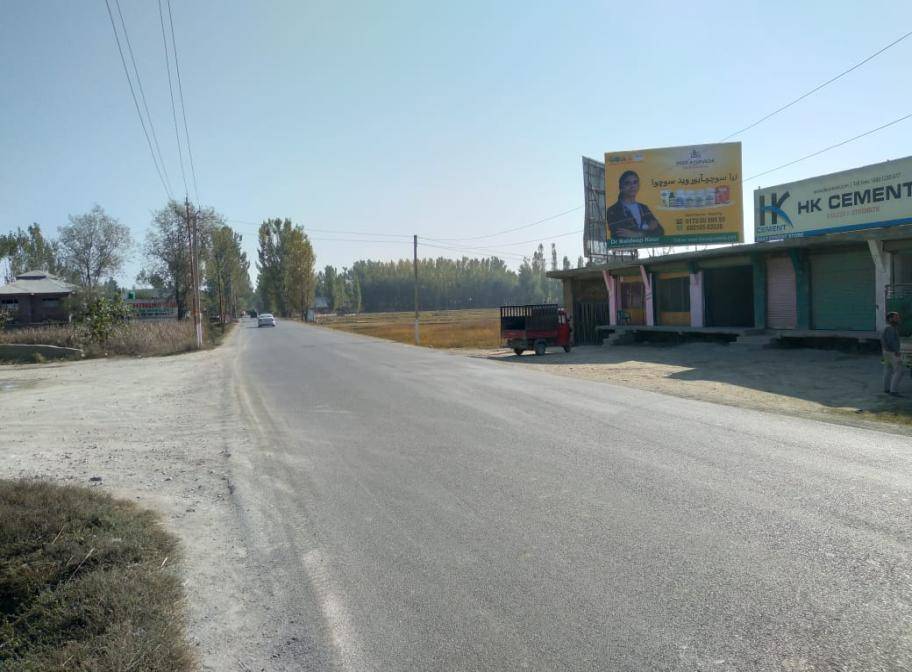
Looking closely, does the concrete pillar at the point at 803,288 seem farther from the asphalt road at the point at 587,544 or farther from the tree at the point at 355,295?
the tree at the point at 355,295

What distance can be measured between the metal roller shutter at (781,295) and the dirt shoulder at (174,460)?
62.1 feet

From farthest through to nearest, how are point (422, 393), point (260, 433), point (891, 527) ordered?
point (422, 393) → point (260, 433) → point (891, 527)

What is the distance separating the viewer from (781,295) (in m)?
24.2

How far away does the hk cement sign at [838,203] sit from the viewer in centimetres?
2108

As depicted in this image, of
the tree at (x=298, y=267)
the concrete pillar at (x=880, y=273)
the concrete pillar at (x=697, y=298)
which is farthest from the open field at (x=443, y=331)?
the tree at (x=298, y=267)

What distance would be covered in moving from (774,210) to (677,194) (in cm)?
742

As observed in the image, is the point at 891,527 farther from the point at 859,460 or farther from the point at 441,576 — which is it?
the point at 441,576

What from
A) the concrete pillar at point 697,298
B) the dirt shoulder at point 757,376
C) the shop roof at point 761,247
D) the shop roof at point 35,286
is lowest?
the dirt shoulder at point 757,376

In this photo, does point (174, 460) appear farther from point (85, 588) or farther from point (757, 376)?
point (757, 376)

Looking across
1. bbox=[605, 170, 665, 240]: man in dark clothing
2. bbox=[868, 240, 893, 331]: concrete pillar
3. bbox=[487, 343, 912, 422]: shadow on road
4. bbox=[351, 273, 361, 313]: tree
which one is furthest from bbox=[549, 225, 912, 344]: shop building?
bbox=[351, 273, 361, 313]: tree

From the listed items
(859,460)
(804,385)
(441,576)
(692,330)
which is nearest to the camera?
(441,576)

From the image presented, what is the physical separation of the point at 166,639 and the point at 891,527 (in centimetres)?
534

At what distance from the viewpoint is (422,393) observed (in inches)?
596

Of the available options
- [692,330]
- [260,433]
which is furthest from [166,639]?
[692,330]
